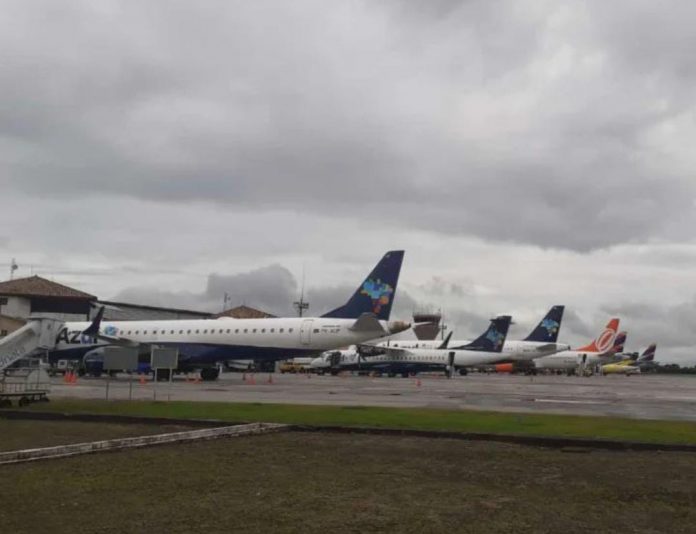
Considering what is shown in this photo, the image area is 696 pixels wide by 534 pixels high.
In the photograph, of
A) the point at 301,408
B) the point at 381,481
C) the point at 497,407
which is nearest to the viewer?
the point at 381,481

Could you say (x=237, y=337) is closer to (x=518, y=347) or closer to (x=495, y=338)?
(x=495, y=338)

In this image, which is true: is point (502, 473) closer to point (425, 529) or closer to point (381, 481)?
point (381, 481)

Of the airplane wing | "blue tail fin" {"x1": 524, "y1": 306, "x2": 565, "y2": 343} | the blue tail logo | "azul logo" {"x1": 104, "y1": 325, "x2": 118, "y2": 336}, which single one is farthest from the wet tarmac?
"blue tail fin" {"x1": 524, "y1": 306, "x2": 565, "y2": 343}

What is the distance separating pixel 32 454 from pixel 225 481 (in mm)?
3503

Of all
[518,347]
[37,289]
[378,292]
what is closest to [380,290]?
[378,292]

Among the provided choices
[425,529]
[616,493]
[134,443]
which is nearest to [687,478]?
[616,493]

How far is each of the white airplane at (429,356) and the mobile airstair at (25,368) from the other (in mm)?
50674

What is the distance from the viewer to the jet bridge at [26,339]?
77.9 feet

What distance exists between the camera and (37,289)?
297ft

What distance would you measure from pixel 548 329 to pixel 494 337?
56.3 feet

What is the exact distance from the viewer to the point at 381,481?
368 inches

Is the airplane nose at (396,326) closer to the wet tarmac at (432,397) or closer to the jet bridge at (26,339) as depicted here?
the wet tarmac at (432,397)

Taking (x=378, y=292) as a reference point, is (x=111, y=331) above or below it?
below

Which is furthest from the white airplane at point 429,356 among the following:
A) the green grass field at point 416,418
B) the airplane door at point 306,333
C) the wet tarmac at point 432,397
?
the green grass field at point 416,418
